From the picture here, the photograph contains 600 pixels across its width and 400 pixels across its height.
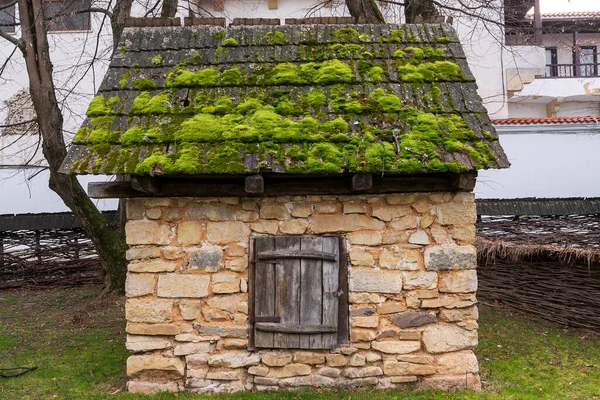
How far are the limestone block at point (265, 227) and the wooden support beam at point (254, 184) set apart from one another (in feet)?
1.43

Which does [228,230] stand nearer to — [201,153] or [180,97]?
[201,153]

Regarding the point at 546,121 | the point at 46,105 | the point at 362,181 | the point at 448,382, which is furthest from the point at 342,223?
the point at 546,121

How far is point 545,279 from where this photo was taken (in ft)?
26.3

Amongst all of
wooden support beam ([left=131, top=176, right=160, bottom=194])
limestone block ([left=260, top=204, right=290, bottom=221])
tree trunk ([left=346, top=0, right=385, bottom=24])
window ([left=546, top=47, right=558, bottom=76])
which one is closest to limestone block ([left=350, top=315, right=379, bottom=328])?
limestone block ([left=260, top=204, right=290, bottom=221])

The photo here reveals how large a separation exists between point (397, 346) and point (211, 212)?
83.9 inches

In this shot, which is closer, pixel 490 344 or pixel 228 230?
pixel 228 230

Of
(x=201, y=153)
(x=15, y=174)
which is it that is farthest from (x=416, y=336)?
(x=15, y=174)

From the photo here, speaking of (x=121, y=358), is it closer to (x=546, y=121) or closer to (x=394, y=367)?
(x=394, y=367)

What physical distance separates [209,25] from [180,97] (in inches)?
47.8

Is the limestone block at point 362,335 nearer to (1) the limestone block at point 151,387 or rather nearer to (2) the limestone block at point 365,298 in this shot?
(2) the limestone block at point 365,298

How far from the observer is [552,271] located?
7891mm

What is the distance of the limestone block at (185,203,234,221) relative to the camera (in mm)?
5125

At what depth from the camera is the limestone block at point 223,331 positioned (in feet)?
16.7

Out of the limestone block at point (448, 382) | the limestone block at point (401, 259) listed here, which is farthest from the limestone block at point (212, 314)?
the limestone block at point (448, 382)
